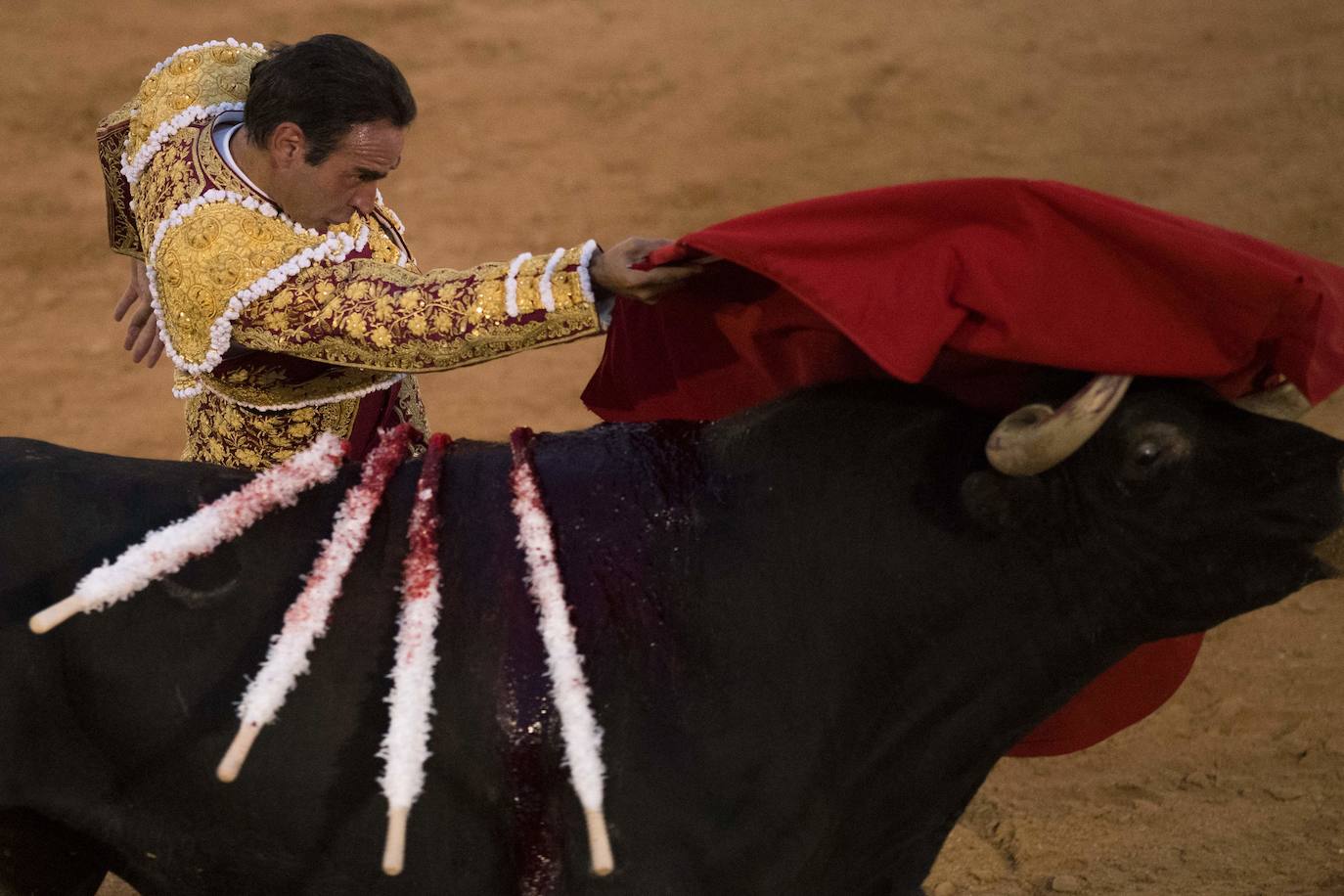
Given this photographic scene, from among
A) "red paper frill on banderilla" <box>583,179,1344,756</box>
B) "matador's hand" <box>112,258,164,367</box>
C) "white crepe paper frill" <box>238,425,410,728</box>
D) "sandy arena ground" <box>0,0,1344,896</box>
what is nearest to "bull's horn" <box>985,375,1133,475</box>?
"red paper frill on banderilla" <box>583,179,1344,756</box>

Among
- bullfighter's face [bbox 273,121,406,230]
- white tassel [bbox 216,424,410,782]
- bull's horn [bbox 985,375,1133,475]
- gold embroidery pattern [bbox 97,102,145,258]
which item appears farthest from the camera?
gold embroidery pattern [bbox 97,102,145,258]

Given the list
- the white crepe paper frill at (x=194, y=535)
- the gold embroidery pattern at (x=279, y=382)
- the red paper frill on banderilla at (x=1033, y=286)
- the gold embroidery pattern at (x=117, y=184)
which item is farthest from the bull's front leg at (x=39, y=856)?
the gold embroidery pattern at (x=117, y=184)

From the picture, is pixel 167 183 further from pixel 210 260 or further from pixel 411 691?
pixel 411 691

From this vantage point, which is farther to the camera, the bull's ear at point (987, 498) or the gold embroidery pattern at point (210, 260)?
the gold embroidery pattern at point (210, 260)

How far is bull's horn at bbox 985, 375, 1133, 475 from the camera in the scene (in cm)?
215

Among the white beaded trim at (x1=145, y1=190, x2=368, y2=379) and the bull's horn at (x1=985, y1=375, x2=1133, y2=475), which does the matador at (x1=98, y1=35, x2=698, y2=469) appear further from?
the bull's horn at (x1=985, y1=375, x2=1133, y2=475)

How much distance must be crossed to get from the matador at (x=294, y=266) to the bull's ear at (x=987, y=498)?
0.62m

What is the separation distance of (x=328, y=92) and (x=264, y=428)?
84 cm

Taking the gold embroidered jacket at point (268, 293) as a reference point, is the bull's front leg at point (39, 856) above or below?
below

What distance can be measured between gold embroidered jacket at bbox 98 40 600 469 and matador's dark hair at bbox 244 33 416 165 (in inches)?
6.9

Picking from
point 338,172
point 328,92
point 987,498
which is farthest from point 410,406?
point 987,498

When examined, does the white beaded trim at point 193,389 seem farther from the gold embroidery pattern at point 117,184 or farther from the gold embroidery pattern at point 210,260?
the gold embroidery pattern at point 117,184

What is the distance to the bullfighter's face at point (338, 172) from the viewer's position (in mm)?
2832

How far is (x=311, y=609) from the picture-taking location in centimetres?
232
